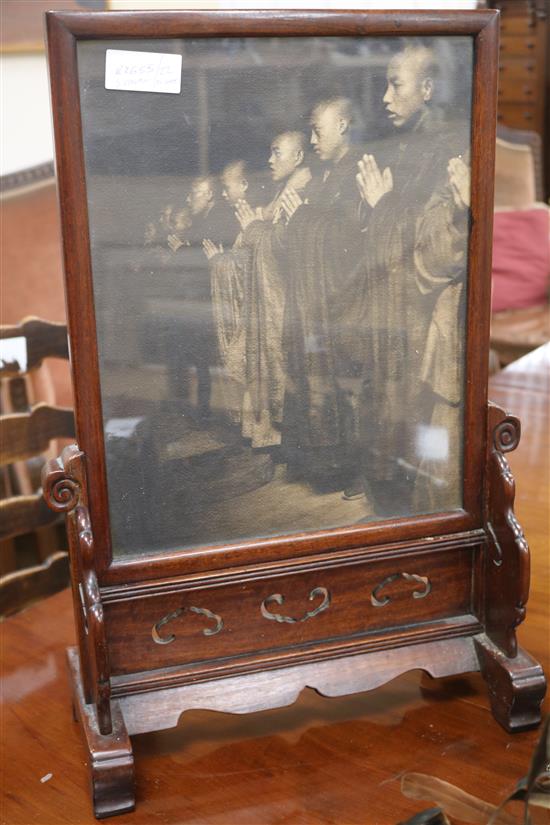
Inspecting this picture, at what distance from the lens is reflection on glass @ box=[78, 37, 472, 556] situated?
2.91ft

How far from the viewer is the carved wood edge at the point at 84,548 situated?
896 millimetres

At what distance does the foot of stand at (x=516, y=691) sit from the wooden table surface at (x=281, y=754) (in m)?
0.01

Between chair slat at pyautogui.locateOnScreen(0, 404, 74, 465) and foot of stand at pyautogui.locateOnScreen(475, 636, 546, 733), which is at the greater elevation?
chair slat at pyautogui.locateOnScreen(0, 404, 74, 465)

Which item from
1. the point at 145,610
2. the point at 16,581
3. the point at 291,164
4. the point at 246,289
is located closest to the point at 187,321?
the point at 246,289

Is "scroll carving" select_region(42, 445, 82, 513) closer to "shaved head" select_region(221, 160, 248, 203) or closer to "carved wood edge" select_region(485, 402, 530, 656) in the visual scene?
"shaved head" select_region(221, 160, 248, 203)

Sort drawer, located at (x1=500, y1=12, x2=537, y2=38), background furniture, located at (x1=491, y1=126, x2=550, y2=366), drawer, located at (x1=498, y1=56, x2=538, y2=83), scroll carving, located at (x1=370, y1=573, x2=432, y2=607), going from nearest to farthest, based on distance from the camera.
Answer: scroll carving, located at (x1=370, y1=573, x2=432, y2=607) < background furniture, located at (x1=491, y1=126, x2=550, y2=366) < drawer, located at (x1=500, y1=12, x2=537, y2=38) < drawer, located at (x1=498, y1=56, x2=538, y2=83)

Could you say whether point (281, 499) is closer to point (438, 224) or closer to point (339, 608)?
point (339, 608)

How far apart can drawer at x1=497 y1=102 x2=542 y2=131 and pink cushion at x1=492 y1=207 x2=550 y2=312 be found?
5.89 feet

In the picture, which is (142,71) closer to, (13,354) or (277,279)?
(277,279)

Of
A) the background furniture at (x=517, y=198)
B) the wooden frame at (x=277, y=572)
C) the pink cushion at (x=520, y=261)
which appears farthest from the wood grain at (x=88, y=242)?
the pink cushion at (x=520, y=261)

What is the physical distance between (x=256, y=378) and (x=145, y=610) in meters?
0.25

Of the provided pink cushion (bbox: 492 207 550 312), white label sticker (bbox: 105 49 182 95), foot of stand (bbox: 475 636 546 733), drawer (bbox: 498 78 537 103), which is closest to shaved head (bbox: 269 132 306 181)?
white label sticker (bbox: 105 49 182 95)

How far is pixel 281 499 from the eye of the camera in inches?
39.0

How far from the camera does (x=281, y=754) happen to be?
3.24 ft
